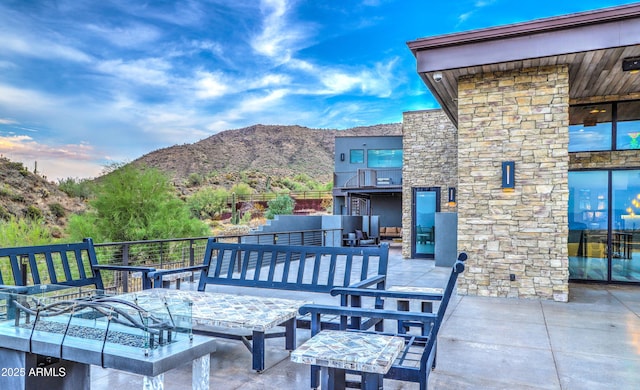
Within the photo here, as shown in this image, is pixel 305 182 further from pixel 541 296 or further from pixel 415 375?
pixel 415 375

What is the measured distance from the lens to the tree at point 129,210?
1534 centimetres

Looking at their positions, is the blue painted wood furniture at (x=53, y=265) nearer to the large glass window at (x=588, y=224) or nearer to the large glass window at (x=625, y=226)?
the large glass window at (x=588, y=224)

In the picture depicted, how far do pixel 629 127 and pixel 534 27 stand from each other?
10.3 ft

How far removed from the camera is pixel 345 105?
45.0 m

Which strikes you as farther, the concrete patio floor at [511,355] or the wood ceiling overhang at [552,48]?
the wood ceiling overhang at [552,48]

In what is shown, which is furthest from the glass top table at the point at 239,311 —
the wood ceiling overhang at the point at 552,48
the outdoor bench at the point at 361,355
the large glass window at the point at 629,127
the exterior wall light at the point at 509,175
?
the large glass window at the point at 629,127

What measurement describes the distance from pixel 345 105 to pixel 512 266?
40.6 metres

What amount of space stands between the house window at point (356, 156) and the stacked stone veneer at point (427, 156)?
31.3 feet

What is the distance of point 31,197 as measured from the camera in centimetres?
2309

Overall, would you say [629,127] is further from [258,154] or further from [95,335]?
[258,154]

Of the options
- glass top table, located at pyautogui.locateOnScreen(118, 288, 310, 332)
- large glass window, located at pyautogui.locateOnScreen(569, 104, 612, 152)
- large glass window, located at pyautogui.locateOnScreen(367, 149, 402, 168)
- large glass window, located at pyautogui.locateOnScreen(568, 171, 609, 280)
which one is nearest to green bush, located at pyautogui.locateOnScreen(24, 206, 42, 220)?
large glass window, located at pyautogui.locateOnScreen(367, 149, 402, 168)

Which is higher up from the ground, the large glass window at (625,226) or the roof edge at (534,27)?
the roof edge at (534,27)

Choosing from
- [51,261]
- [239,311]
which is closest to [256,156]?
[51,261]

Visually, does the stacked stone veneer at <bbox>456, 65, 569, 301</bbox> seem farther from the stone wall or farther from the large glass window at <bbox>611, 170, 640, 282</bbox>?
the large glass window at <bbox>611, 170, 640, 282</bbox>
